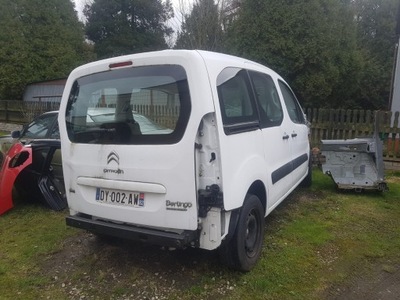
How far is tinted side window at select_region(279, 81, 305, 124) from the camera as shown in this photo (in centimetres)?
465

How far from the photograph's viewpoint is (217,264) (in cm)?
344

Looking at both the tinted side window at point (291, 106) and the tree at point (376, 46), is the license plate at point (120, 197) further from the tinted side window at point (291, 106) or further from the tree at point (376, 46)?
the tree at point (376, 46)

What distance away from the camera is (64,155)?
11.0 ft

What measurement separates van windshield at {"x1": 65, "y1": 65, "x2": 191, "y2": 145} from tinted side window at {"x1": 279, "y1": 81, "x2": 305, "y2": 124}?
87.7 inches

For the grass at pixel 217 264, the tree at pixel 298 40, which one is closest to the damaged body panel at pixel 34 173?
the grass at pixel 217 264

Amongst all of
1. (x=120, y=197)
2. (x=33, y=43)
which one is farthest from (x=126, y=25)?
(x=120, y=197)

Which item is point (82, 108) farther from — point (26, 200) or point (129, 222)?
point (26, 200)

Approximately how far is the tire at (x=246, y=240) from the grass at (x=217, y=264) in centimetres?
15

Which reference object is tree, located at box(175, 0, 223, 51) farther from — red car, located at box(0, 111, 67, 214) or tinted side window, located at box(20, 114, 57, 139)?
red car, located at box(0, 111, 67, 214)

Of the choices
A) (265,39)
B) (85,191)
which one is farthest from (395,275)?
(265,39)

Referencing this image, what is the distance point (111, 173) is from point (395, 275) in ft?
9.51

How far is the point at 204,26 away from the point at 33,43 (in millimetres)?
11061

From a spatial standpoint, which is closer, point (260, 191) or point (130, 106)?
point (130, 106)

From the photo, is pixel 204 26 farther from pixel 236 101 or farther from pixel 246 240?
pixel 246 240
